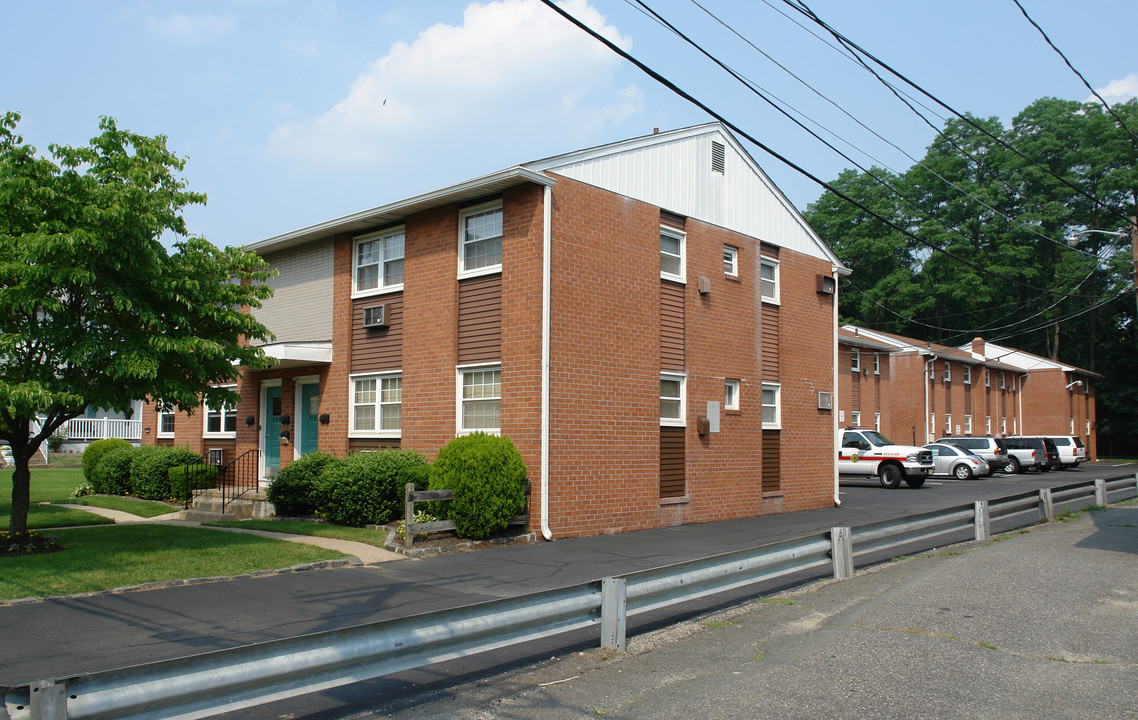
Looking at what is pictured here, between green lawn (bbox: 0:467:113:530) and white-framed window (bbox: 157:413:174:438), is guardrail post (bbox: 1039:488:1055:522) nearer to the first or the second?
green lawn (bbox: 0:467:113:530)

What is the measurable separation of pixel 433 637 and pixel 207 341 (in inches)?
298

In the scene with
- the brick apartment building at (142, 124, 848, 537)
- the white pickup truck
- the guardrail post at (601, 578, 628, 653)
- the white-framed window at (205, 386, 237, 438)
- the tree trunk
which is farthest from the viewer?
the white pickup truck

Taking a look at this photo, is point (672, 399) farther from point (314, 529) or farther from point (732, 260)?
point (314, 529)

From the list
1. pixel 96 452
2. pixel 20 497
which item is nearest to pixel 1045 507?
pixel 20 497

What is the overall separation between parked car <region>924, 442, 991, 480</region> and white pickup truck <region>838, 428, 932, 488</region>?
19.7 ft

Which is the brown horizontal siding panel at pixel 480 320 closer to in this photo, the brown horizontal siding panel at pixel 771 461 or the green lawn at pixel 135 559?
the green lawn at pixel 135 559

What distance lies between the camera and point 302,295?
19.5 m

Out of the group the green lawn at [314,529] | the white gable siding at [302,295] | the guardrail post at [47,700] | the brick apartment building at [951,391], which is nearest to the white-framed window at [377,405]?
the white gable siding at [302,295]

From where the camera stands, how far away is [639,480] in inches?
630

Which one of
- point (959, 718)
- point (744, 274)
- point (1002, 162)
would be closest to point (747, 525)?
point (744, 274)

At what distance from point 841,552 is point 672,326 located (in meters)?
7.82

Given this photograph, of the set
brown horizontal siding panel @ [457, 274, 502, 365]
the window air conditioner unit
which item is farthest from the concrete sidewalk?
the window air conditioner unit

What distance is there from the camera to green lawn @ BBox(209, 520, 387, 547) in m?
13.8

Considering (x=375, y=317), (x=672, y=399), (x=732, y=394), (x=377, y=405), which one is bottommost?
(x=377, y=405)
